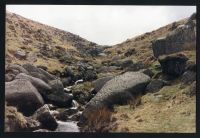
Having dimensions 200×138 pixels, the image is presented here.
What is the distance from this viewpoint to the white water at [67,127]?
25.5 m

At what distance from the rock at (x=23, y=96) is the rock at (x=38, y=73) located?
0.44 metres

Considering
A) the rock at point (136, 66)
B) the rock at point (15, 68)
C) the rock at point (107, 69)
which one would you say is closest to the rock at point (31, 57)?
the rock at point (15, 68)

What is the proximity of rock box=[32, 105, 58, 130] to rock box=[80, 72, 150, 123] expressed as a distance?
1.47m

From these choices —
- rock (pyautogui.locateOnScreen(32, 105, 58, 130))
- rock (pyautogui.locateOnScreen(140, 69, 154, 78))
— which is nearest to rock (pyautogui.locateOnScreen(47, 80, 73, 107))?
rock (pyautogui.locateOnScreen(32, 105, 58, 130))

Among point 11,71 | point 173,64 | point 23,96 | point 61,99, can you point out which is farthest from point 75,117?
point 173,64

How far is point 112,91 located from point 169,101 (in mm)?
2233

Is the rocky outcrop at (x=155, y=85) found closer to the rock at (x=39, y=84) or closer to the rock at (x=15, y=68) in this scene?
the rock at (x=39, y=84)

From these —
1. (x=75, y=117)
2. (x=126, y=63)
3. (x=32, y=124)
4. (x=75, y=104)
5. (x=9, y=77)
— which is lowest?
(x=32, y=124)

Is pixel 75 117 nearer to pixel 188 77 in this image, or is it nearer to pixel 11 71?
pixel 11 71

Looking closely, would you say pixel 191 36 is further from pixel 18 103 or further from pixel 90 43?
pixel 18 103

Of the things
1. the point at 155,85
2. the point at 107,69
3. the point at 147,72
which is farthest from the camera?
the point at 107,69

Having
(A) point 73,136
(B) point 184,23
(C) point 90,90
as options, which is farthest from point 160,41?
(A) point 73,136

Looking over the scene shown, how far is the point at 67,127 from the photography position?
25.6 meters

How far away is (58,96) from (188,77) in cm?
511
